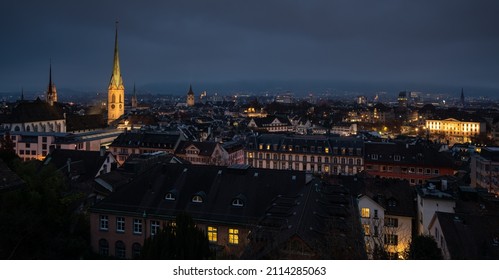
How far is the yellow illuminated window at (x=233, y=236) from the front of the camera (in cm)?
1440

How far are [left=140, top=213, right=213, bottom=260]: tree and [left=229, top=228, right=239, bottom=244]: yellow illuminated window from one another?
17.0ft

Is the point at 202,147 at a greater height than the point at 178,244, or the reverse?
the point at 178,244

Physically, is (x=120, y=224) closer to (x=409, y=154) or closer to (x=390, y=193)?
(x=390, y=193)

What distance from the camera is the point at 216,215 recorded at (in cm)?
1477

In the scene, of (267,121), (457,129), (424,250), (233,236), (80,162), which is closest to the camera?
(424,250)

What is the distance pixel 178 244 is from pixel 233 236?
20.2 feet

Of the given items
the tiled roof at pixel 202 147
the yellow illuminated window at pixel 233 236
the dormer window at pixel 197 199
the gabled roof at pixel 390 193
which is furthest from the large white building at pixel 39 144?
the yellow illuminated window at pixel 233 236

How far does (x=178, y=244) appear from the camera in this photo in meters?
8.52

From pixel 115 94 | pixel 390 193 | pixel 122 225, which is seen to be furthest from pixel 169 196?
pixel 115 94

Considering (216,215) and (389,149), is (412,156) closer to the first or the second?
(389,149)

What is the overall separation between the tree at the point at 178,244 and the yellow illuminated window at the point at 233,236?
17.0 feet

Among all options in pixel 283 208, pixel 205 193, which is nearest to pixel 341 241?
pixel 283 208

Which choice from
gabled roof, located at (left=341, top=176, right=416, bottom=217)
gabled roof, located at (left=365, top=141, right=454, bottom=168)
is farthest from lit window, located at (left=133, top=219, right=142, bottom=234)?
gabled roof, located at (left=365, top=141, right=454, bottom=168)

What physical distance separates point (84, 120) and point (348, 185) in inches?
1952
